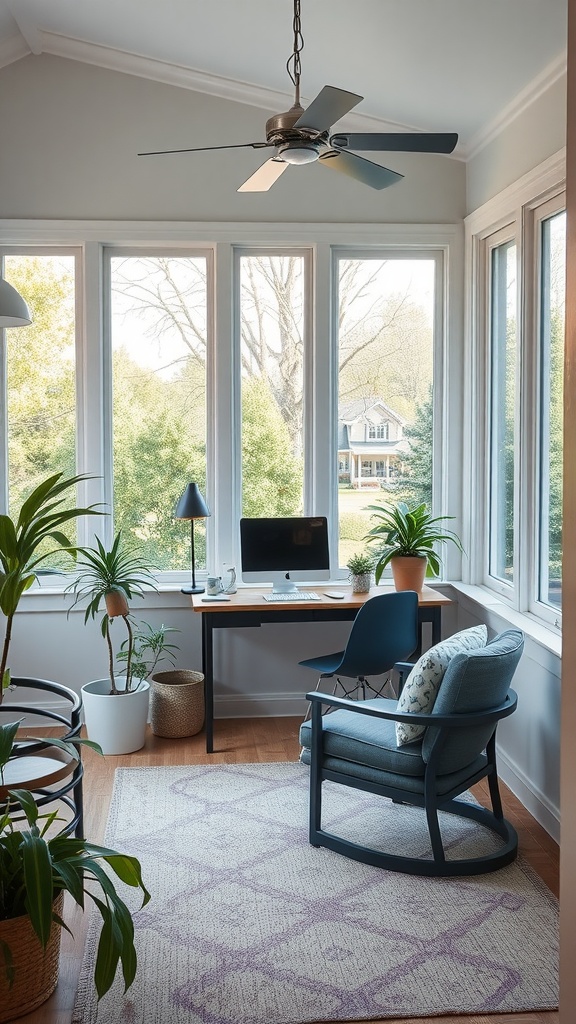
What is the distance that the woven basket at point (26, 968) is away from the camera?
7.44 feet

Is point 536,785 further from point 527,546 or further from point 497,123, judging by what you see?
point 497,123

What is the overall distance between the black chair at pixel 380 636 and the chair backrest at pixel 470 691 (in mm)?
813

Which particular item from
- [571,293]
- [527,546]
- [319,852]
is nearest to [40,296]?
[527,546]

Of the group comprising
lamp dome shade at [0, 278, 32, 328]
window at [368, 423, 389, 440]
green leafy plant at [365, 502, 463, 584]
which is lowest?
green leafy plant at [365, 502, 463, 584]

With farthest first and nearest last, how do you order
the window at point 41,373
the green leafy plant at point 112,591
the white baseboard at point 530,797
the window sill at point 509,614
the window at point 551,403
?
1. the window at point 41,373
2. the green leafy plant at point 112,591
3. the window at point 551,403
4. the window sill at point 509,614
5. the white baseboard at point 530,797

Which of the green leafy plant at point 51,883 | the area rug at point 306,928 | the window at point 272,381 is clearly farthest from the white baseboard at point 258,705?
the green leafy plant at point 51,883

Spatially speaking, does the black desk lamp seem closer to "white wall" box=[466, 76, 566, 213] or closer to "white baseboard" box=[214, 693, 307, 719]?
"white baseboard" box=[214, 693, 307, 719]

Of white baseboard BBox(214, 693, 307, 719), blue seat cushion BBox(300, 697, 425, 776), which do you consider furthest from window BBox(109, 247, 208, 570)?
blue seat cushion BBox(300, 697, 425, 776)

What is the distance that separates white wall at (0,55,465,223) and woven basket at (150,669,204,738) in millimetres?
2437

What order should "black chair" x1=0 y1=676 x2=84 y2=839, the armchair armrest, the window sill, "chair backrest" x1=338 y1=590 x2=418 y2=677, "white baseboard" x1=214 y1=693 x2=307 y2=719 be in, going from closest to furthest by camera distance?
1. "black chair" x1=0 y1=676 x2=84 y2=839
2. the armchair armrest
3. the window sill
4. "chair backrest" x1=338 y1=590 x2=418 y2=677
5. "white baseboard" x1=214 y1=693 x2=307 y2=719

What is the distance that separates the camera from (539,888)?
3020 millimetres

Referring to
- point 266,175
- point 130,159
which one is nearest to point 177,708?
point 266,175

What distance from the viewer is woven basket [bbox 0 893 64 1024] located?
89.3 inches

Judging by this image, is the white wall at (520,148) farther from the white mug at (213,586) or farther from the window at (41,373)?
the white mug at (213,586)
